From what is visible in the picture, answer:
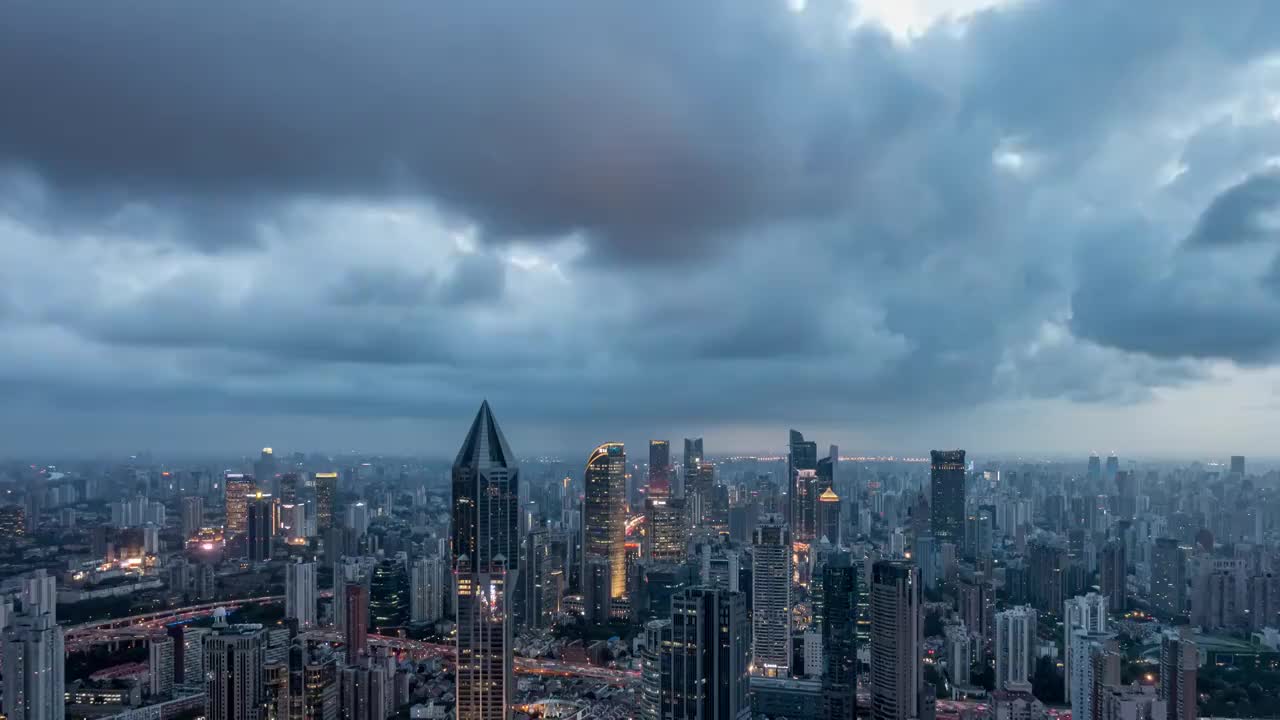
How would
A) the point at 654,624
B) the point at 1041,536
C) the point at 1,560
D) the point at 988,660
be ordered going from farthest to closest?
the point at 1041,536 → the point at 988,660 → the point at 1,560 → the point at 654,624

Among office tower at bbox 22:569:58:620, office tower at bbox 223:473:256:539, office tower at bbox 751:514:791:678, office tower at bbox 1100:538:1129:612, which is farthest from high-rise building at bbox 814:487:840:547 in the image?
office tower at bbox 22:569:58:620

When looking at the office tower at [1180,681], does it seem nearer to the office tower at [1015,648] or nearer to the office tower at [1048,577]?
the office tower at [1015,648]

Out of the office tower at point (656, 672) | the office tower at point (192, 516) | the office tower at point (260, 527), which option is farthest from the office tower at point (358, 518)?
the office tower at point (656, 672)

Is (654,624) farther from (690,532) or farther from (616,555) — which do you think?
(690,532)

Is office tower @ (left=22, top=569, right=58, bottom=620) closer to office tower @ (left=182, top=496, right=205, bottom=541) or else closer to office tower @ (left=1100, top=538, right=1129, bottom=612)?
office tower @ (left=182, top=496, right=205, bottom=541)

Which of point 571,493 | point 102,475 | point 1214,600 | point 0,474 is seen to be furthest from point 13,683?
point 1214,600

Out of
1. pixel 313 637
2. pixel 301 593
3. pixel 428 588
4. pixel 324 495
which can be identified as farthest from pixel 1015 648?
pixel 324 495
